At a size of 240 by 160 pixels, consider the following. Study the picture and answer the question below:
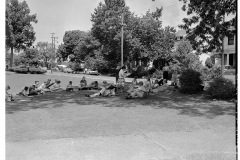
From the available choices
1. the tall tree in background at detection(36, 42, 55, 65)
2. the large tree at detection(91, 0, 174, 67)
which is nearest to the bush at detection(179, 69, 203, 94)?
the large tree at detection(91, 0, 174, 67)

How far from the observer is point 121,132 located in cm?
635

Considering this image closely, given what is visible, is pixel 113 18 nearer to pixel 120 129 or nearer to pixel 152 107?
pixel 152 107

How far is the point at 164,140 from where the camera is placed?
5707 millimetres

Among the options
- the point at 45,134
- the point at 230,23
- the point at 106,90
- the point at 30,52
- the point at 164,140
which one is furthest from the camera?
the point at 30,52

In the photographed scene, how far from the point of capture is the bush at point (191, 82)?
13547mm

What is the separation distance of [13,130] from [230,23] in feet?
31.2

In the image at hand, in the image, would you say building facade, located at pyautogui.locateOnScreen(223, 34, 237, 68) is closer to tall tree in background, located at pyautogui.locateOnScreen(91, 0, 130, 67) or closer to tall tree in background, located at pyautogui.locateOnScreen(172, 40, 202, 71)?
tall tree in background, located at pyautogui.locateOnScreen(172, 40, 202, 71)

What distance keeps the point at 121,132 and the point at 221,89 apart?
21.7 ft

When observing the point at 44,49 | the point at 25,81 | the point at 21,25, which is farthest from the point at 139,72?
the point at 44,49

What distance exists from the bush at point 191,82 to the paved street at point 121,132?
320cm

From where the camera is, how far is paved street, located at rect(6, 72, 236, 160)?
4.84 meters

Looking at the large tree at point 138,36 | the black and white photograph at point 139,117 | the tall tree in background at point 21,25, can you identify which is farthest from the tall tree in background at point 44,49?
the black and white photograph at point 139,117
